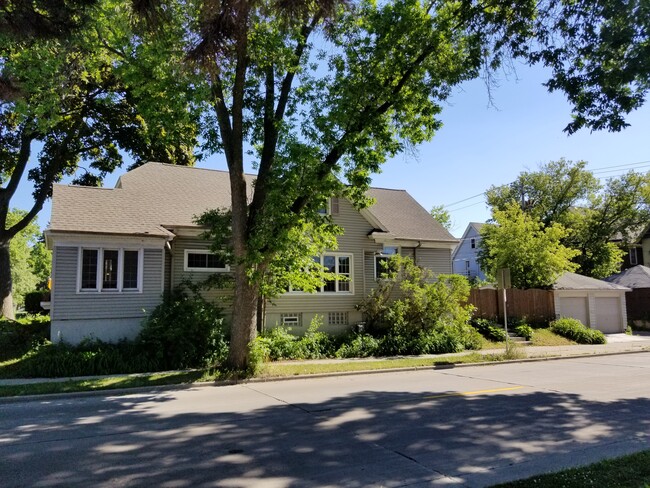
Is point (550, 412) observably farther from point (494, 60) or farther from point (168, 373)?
point (168, 373)

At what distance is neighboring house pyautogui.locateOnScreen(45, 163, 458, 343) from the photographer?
15188mm

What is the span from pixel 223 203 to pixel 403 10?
1100 centimetres

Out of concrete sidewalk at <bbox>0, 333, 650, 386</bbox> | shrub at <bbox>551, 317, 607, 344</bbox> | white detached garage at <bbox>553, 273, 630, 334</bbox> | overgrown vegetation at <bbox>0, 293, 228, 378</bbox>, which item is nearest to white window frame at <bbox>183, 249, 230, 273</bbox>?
overgrown vegetation at <bbox>0, 293, 228, 378</bbox>

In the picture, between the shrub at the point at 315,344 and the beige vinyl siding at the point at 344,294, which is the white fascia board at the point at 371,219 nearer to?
the beige vinyl siding at the point at 344,294

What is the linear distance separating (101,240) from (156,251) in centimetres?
180

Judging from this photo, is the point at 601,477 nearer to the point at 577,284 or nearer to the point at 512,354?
the point at 512,354

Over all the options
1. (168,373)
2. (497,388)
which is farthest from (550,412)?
(168,373)

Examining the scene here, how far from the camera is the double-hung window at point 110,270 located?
1547 centimetres

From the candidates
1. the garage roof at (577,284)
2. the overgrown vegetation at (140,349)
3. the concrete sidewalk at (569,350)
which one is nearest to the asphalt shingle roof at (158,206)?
the overgrown vegetation at (140,349)

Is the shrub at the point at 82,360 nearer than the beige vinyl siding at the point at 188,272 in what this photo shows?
Yes

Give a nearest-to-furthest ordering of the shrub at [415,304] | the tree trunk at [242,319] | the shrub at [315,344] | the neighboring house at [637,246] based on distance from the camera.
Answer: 1. the tree trunk at [242,319]
2. the shrub at [315,344]
3. the shrub at [415,304]
4. the neighboring house at [637,246]

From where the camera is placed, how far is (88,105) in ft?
71.2

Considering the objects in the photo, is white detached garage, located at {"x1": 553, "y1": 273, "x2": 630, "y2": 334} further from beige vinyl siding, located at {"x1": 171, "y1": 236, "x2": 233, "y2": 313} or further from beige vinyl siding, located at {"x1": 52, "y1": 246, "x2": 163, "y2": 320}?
beige vinyl siding, located at {"x1": 52, "y1": 246, "x2": 163, "y2": 320}

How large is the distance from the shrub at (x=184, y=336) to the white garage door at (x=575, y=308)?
2049 centimetres
